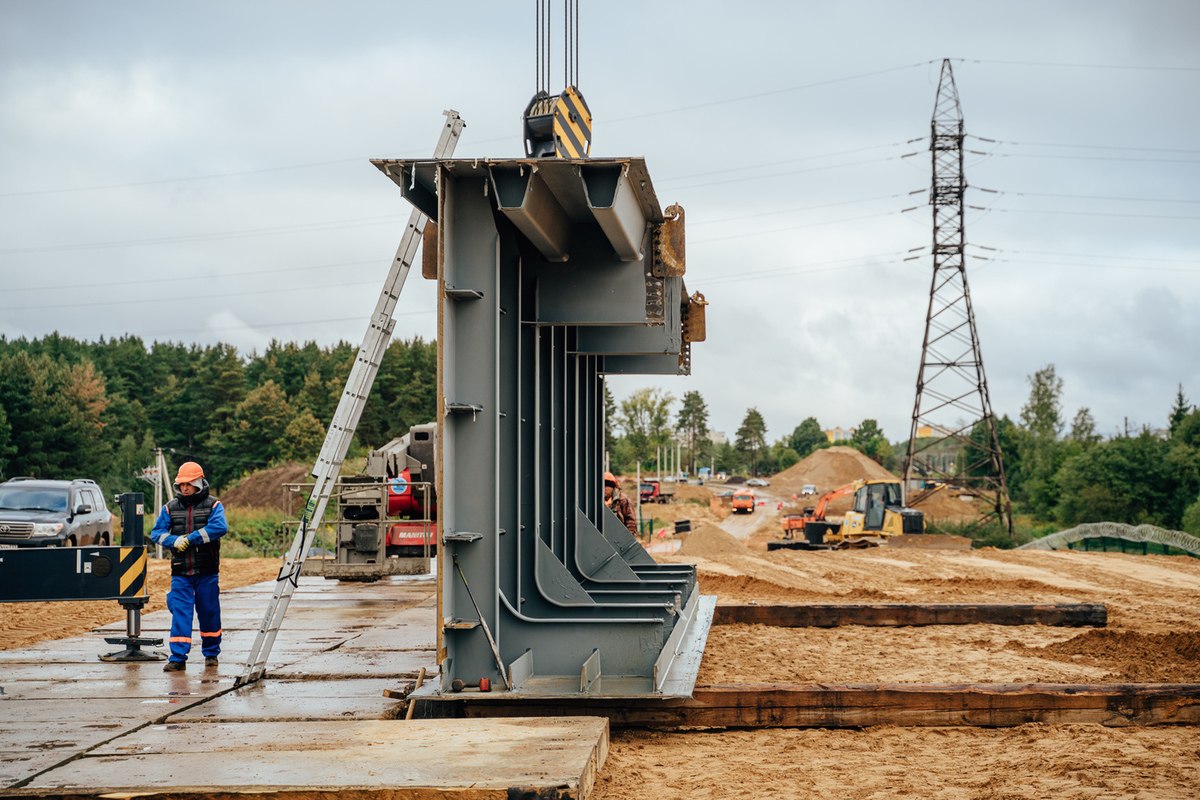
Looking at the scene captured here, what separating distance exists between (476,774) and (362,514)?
492 inches

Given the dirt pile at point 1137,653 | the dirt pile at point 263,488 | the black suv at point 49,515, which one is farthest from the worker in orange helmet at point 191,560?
the dirt pile at point 263,488

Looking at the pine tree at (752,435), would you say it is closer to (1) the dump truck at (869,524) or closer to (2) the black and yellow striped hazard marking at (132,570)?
(1) the dump truck at (869,524)

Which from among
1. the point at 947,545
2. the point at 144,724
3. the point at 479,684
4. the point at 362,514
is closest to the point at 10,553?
the point at 144,724

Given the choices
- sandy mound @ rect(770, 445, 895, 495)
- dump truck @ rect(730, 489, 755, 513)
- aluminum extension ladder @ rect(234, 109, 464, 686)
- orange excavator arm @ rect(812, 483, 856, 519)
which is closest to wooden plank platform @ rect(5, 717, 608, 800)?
aluminum extension ladder @ rect(234, 109, 464, 686)

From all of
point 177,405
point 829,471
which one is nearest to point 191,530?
point 177,405

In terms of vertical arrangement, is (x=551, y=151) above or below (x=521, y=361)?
above

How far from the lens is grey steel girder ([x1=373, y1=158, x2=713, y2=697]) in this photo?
659 centimetres

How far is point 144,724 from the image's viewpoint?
6.36 metres

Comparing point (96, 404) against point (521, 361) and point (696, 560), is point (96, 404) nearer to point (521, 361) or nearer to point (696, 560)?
point (696, 560)

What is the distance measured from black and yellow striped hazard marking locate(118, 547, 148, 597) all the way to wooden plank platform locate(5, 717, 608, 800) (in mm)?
3302

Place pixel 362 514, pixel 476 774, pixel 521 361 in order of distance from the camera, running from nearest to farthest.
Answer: pixel 476 774, pixel 521 361, pixel 362 514

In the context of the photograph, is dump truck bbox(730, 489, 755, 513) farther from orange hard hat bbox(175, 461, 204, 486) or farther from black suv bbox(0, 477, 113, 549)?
orange hard hat bbox(175, 461, 204, 486)

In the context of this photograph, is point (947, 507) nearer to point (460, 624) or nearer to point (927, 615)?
point (927, 615)

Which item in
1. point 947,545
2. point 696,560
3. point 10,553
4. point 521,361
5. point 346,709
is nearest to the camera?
point 346,709
